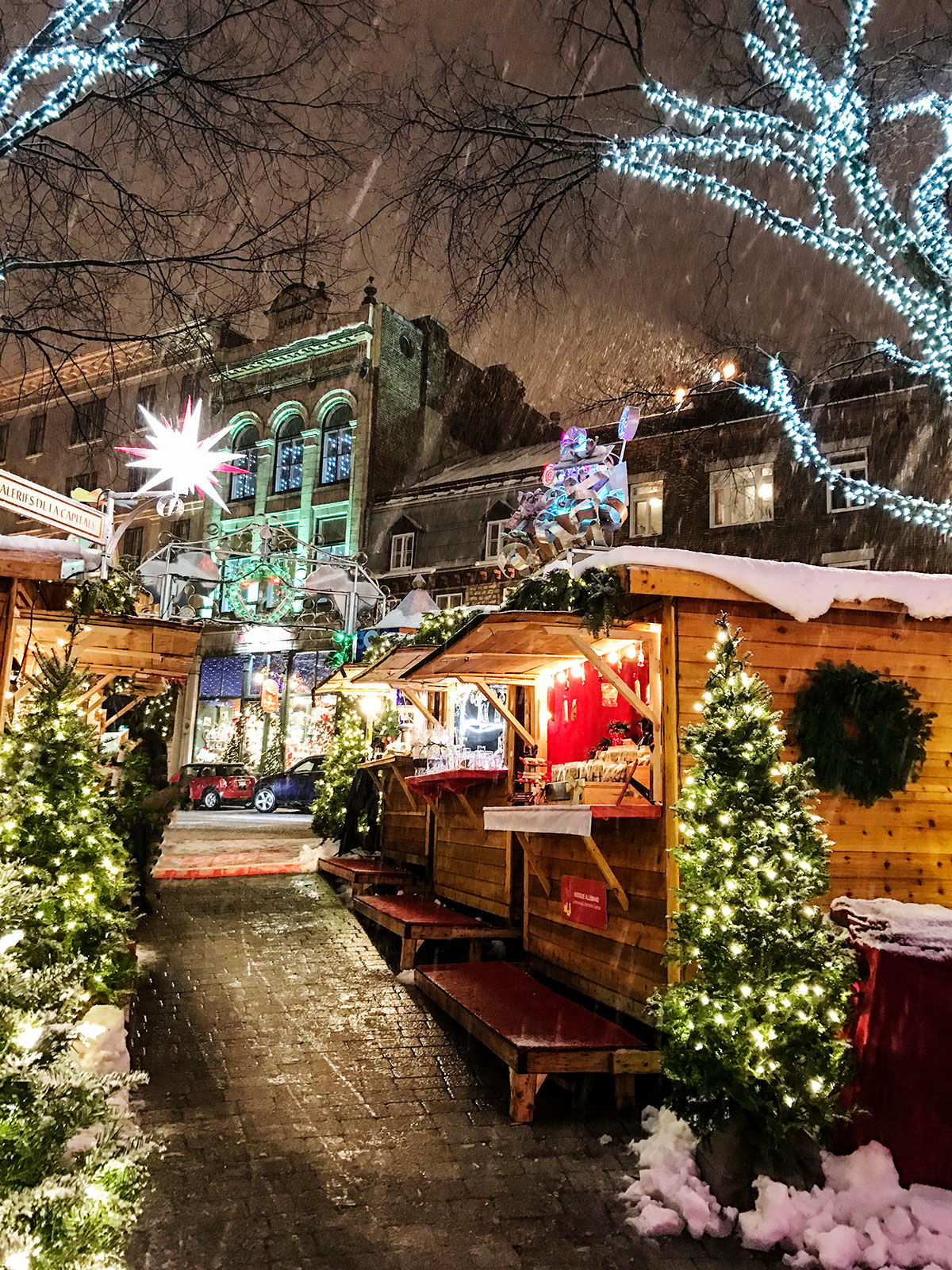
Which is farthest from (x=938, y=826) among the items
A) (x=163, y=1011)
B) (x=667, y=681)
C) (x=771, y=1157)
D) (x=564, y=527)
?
(x=163, y=1011)

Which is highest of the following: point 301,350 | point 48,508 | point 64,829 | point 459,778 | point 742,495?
point 301,350

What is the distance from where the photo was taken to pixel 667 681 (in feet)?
23.0

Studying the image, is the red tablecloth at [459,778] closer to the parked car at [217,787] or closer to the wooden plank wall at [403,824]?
the wooden plank wall at [403,824]

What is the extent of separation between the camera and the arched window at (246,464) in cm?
3625

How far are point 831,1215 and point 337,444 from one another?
3236 centimetres

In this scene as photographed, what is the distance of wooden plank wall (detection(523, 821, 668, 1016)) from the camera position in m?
7.06

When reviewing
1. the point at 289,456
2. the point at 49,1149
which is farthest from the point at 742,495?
the point at 49,1149

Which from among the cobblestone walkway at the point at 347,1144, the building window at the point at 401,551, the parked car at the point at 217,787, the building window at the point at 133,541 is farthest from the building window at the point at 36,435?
the cobblestone walkway at the point at 347,1144

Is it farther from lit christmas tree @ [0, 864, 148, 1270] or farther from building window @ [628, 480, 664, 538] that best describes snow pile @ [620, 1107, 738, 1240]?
building window @ [628, 480, 664, 538]

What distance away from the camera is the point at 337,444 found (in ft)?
113

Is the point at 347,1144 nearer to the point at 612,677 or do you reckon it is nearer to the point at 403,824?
the point at 612,677

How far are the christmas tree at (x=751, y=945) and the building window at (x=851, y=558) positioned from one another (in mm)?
17120

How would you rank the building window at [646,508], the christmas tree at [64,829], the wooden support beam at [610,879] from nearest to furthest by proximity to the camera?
the christmas tree at [64,829] → the wooden support beam at [610,879] → the building window at [646,508]

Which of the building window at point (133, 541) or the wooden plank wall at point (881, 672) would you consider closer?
the wooden plank wall at point (881, 672)
